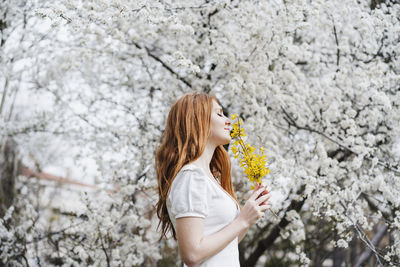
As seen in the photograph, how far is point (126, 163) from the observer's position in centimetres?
480

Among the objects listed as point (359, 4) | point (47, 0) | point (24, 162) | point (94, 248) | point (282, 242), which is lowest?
point (24, 162)

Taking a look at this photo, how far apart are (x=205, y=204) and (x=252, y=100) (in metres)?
2.70

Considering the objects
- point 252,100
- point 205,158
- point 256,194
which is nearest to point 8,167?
point 252,100

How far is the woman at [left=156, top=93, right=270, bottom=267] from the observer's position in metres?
1.61

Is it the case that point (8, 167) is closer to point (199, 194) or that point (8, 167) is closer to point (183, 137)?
point (183, 137)

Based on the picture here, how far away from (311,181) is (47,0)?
3709 mm

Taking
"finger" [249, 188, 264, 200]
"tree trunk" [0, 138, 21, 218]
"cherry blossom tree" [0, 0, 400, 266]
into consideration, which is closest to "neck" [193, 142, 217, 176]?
"finger" [249, 188, 264, 200]

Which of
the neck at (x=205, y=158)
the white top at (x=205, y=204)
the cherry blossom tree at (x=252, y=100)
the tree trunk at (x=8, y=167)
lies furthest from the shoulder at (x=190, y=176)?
the tree trunk at (x=8, y=167)

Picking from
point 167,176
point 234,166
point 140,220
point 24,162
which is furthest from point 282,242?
point 167,176

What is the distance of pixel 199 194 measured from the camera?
1.66m

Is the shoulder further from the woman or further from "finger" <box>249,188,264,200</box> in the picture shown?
"finger" <box>249,188,264,200</box>

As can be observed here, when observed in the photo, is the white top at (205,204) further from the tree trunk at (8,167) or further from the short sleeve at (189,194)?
the tree trunk at (8,167)

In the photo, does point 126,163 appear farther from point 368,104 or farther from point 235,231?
point 235,231

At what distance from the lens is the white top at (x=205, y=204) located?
1633 millimetres
